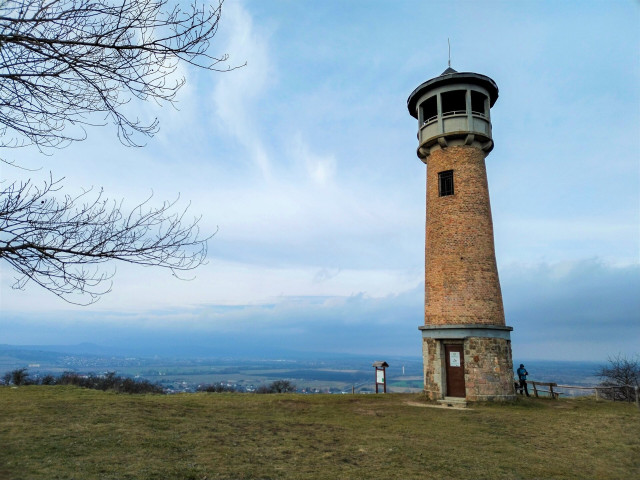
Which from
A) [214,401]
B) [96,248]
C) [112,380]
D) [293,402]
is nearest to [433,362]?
[293,402]

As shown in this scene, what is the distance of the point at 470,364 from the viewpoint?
1791 centimetres

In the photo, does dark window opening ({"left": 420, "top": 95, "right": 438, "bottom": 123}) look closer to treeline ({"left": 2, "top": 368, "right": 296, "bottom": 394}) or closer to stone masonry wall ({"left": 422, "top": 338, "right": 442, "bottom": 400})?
stone masonry wall ({"left": 422, "top": 338, "right": 442, "bottom": 400})

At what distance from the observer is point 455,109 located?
72.3ft

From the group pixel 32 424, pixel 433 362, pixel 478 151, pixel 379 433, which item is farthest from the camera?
pixel 478 151

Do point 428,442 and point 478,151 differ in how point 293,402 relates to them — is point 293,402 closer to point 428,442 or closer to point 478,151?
point 428,442

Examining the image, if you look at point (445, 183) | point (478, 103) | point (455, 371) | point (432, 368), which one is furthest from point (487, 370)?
point (478, 103)

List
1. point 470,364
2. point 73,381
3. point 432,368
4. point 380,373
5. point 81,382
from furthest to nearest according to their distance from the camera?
point 81,382
point 73,381
point 380,373
point 432,368
point 470,364

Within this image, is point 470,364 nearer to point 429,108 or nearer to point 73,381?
point 429,108

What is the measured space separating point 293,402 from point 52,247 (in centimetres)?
1467

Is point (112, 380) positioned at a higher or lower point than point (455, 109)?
lower

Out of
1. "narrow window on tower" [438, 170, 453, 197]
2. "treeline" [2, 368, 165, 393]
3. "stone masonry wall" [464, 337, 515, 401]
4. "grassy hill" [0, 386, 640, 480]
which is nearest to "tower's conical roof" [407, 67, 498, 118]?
"narrow window on tower" [438, 170, 453, 197]

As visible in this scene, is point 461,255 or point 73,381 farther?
point 73,381

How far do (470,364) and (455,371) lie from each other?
0.80 meters

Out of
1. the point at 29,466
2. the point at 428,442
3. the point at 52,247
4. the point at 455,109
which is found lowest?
the point at 29,466
